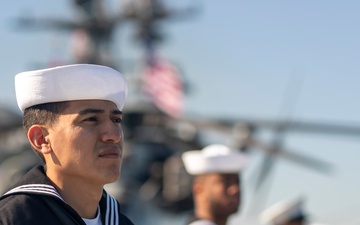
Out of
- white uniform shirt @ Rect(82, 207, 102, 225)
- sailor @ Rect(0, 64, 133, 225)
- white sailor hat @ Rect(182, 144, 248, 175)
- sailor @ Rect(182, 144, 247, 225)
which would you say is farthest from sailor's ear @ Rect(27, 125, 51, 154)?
white sailor hat @ Rect(182, 144, 248, 175)

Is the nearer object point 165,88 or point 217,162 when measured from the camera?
point 217,162

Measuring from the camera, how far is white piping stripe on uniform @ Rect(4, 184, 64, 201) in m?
3.10

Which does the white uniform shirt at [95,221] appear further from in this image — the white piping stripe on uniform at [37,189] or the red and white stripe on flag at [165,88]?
the red and white stripe on flag at [165,88]

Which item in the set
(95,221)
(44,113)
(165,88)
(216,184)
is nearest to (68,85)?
(44,113)

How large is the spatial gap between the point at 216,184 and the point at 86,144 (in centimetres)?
223

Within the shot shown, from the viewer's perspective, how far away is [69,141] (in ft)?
10.2

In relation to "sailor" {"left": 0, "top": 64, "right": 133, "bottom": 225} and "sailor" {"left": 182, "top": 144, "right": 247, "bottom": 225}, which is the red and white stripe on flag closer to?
"sailor" {"left": 182, "top": 144, "right": 247, "bottom": 225}

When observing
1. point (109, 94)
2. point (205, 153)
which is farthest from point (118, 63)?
point (109, 94)

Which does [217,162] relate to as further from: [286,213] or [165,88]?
[165,88]

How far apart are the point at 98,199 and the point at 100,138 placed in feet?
0.69

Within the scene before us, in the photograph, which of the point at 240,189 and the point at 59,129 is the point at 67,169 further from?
the point at 240,189

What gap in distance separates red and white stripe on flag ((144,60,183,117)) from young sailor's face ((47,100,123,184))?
66.3 ft

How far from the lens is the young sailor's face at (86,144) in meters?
3.10

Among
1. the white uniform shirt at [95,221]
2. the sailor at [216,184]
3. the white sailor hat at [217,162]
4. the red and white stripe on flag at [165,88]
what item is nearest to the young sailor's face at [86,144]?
the white uniform shirt at [95,221]
